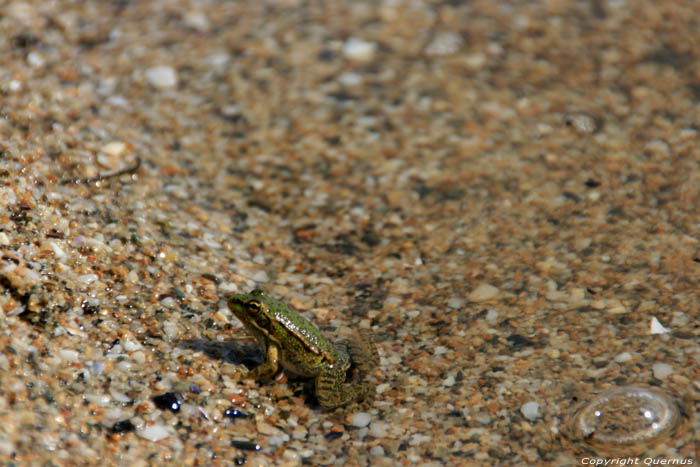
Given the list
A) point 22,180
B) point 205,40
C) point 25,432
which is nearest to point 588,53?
point 205,40

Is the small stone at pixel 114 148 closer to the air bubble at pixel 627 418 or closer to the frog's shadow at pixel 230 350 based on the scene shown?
the frog's shadow at pixel 230 350

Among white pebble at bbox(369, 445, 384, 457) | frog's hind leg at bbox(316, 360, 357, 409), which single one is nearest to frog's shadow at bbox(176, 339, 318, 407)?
frog's hind leg at bbox(316, 360, 357, 409)

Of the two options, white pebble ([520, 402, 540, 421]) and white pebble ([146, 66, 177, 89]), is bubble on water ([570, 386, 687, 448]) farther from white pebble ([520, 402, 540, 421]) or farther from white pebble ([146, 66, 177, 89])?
white pebble ([146, 66, 177, 89])

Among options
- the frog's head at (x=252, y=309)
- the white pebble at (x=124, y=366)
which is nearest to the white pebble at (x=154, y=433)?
the white pebble at (x=124, y=366)

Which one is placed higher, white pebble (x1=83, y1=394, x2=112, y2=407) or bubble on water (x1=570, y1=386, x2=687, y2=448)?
white pebble (x1=83, y1=394, x2=112, y2=407)

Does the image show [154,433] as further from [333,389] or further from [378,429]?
[378,429]

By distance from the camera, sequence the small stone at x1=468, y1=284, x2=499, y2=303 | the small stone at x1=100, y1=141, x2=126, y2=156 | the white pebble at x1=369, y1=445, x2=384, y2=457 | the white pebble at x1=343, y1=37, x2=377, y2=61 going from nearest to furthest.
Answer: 1. the white pebble at x1=369, y1=445, x2=384, y2=457
2. the small stone at x1=468, y1=284, x2=499, y2=303
3. the small stone at x1=100, y1=141, x2=126, y2=156
4. the white pebble at x1=343, y1=37, x2=377, y2=61
